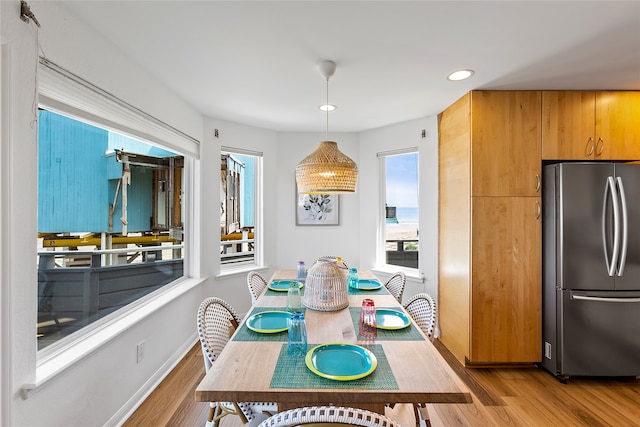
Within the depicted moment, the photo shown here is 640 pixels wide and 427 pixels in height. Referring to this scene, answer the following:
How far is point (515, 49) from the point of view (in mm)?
1869

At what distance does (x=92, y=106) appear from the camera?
66.2 inches

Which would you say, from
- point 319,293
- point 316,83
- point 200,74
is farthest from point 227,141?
point 319,293

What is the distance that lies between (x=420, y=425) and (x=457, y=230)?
1.60 metres

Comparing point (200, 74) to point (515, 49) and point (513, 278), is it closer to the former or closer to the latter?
point (515, 49)

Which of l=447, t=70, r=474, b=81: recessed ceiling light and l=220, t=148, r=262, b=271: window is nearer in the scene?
l=447, t=70, r=474, b=81: recessed ceiling light

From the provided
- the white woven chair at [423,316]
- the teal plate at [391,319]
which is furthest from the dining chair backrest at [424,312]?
the teal plate at [391,319]

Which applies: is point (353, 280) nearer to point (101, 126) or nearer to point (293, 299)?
point (293, 299)

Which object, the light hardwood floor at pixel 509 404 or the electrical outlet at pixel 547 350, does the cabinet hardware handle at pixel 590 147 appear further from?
the light hardwood floor at pixel 509 404

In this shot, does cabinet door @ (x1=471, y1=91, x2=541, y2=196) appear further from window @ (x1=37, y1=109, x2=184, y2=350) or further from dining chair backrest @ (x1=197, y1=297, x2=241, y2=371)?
window @ (x1=37, y1=109, x2=184, y2=350)

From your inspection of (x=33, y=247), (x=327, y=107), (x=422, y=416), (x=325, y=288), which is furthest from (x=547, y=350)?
(x=33, y=247)

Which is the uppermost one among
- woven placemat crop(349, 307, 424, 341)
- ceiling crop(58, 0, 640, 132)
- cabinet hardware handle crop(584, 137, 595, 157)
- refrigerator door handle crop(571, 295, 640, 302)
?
ceiling crop(58, 0, 640, 132)

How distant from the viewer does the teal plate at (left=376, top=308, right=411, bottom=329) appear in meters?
1.65

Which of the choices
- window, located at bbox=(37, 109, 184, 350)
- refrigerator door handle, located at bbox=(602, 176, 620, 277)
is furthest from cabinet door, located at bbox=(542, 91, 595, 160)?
window, located at bbox=(37, 109, 184, 350)

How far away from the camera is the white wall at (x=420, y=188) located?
10.8 ft
